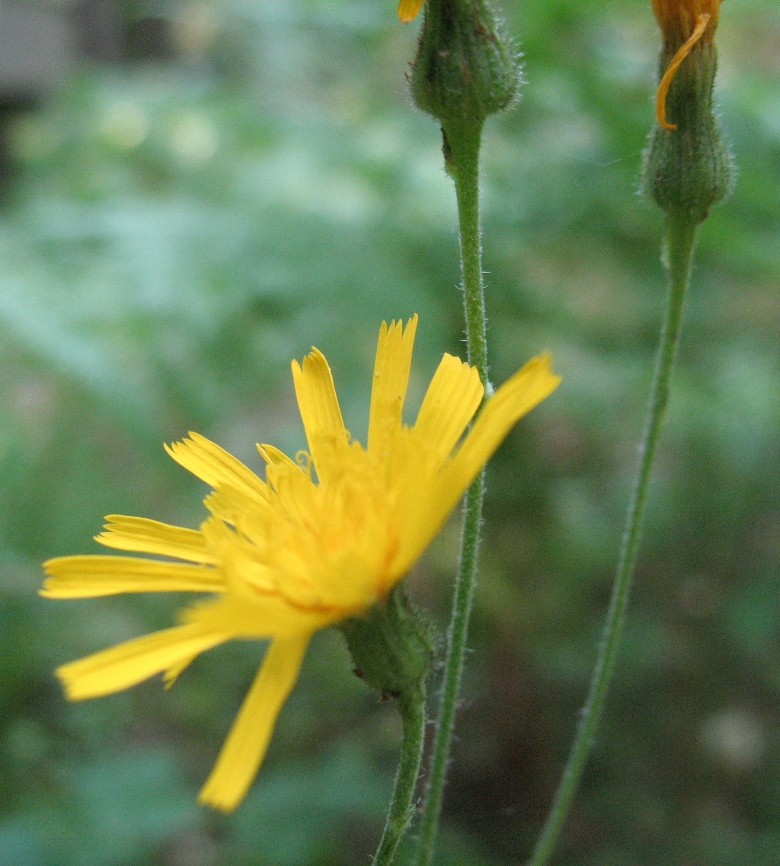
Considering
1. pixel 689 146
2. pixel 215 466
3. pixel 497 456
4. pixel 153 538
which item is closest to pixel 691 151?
pixel 689 146

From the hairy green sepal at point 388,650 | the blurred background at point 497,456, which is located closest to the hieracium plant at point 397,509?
the hairy green sepal at point 388,650

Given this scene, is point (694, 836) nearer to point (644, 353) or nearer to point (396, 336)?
point (644, 353)

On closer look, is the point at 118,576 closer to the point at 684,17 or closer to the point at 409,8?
the point at 409,8

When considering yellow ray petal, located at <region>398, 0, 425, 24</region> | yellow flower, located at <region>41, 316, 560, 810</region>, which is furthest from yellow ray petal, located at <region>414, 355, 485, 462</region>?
yellow ray petal, located at <region>398, 0, 425, 24</region>

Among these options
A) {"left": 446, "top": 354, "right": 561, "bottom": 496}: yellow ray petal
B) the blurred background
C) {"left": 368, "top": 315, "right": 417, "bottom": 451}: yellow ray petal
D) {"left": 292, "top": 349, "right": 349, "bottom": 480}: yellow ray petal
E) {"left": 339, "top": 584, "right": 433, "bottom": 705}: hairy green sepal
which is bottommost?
the blurred background

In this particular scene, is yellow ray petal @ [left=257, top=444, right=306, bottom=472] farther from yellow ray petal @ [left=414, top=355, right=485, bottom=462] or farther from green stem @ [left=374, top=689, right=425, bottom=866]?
green stem @ [left=374, top=689, right=425, bottom=866]

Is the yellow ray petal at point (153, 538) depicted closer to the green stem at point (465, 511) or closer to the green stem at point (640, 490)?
the green stem at point (465, 511)
